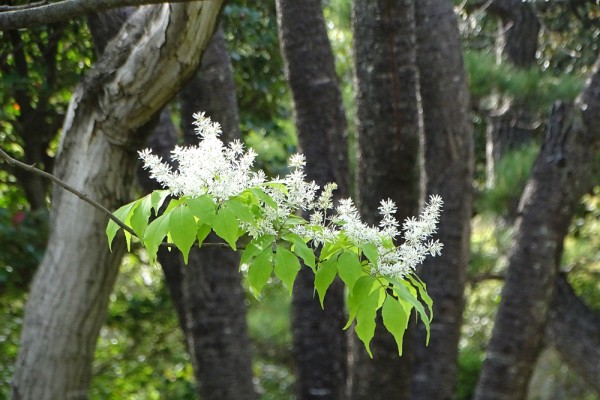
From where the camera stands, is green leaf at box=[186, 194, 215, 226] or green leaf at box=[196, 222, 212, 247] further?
green leaf at box=[196, 222, 212, 247]

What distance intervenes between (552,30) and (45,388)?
664 centimetres

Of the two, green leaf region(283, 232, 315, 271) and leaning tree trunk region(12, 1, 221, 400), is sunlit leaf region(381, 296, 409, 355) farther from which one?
leaning tree trunk region(12, 1, 221, 400)

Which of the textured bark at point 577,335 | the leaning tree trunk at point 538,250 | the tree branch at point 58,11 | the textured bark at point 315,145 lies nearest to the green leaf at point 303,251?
the tree branch at point 58,11

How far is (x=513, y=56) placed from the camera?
9.09 meters

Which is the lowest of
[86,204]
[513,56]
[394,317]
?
[394,317]

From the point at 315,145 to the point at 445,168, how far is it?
709 millimetres

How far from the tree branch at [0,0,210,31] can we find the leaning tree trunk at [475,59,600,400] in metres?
3.58

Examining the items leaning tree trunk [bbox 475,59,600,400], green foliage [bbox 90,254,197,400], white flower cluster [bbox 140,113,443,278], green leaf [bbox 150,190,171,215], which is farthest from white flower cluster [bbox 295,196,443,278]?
green foliage [bbox 90,254,197,400]

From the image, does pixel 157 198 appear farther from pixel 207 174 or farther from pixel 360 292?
pixel 360 292

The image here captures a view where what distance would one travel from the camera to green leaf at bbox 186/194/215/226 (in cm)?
229

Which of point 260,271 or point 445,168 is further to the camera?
point 445,168

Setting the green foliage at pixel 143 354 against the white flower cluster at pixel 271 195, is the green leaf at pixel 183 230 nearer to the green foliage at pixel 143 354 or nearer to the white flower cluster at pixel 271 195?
the white flower cluster at pixel 271 195

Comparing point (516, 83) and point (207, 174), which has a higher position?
point (516, 83)

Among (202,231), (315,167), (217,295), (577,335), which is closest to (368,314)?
(202,231)
